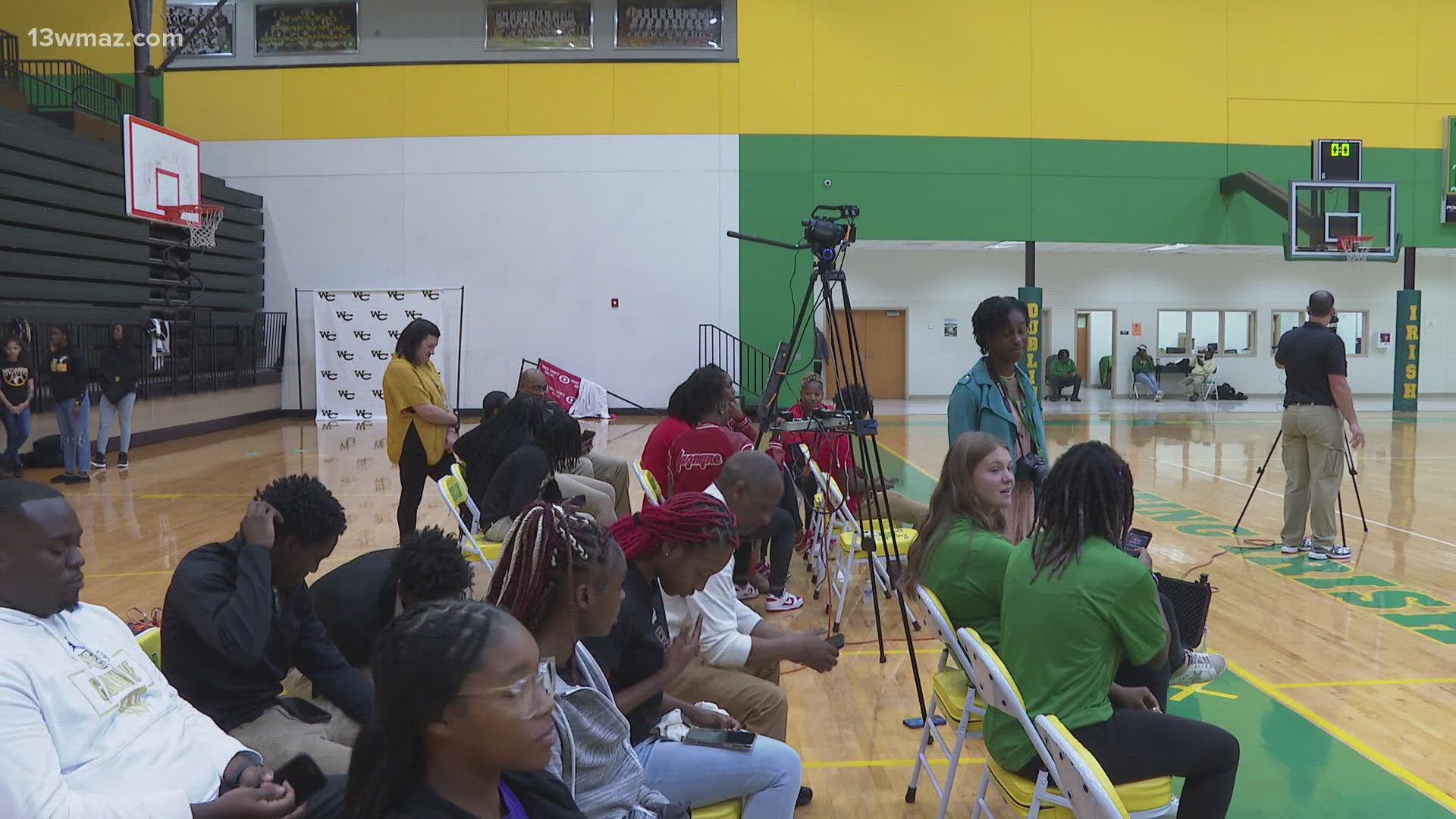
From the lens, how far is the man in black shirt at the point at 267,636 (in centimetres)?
226

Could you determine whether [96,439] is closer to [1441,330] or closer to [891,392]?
[891,392]

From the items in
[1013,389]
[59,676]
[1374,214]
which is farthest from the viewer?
[1374,214]

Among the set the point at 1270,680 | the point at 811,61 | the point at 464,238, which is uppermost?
the point at 811,61

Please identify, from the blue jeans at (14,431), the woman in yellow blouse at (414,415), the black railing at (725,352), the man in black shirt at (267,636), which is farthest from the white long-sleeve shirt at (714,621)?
the black railing at (725,352)

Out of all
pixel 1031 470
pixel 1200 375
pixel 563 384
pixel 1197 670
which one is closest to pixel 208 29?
pixel 563 384

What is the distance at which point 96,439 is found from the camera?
1121 centimetres

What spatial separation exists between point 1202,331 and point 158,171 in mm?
19667

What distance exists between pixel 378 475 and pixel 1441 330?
73.5 ft

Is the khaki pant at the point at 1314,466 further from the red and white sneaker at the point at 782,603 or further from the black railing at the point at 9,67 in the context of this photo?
the black railing at the point at 9,67

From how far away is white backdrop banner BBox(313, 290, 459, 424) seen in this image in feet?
53.2

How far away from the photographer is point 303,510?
2506 mm

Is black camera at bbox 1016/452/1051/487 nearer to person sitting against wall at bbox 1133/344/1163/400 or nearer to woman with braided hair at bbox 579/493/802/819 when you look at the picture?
woman with braided hair at bbox 579/493/802/819

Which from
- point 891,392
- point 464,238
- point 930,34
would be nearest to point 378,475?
point 464,238

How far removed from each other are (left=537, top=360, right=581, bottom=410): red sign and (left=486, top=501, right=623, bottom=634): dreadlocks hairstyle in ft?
45.7
